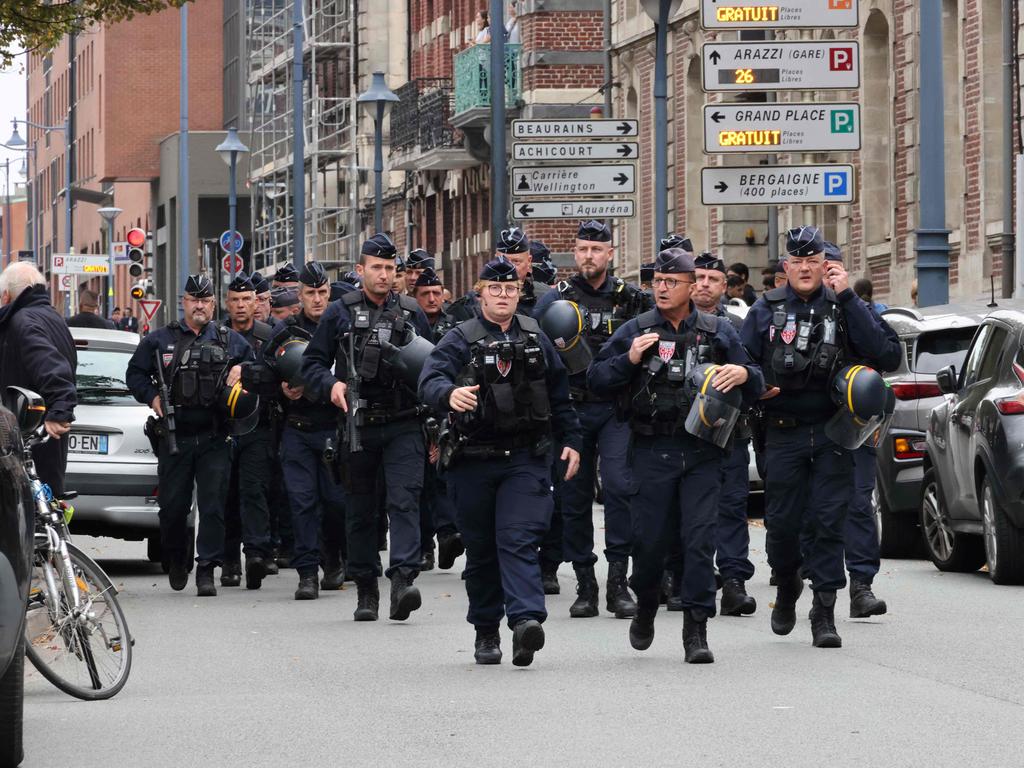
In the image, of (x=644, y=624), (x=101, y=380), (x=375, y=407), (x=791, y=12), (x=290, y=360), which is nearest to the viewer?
(x=644, y=624)

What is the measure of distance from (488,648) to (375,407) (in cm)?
222

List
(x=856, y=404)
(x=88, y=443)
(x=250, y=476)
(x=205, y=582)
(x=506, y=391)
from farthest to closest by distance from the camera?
(x=88, y=443), (x=250, y=476), (x=205, y=582), (x=856, y=404), (x=506, y=391)

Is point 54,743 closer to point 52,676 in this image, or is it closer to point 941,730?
point 52,676

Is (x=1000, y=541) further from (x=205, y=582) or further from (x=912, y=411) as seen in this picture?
(x=205, y=582)

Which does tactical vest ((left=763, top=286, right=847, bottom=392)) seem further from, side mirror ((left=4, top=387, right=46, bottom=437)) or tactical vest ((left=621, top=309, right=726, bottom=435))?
side mirror ((left=4, top=387, right=46, bottom=437))

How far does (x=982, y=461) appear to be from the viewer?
15305mm

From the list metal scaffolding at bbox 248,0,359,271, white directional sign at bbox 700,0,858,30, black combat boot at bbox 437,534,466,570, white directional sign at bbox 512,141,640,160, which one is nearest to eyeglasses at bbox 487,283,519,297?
black combat boot at bbox 437,534,466,570

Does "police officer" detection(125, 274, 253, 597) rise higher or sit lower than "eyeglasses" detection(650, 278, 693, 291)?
lower

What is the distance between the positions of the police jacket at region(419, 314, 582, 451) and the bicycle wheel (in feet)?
6.08

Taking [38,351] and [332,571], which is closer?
[38,351]

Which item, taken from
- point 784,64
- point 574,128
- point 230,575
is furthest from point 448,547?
point 574,128

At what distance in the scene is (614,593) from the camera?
1378cm

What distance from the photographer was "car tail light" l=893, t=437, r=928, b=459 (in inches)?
674

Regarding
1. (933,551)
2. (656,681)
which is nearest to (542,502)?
(656,681)
